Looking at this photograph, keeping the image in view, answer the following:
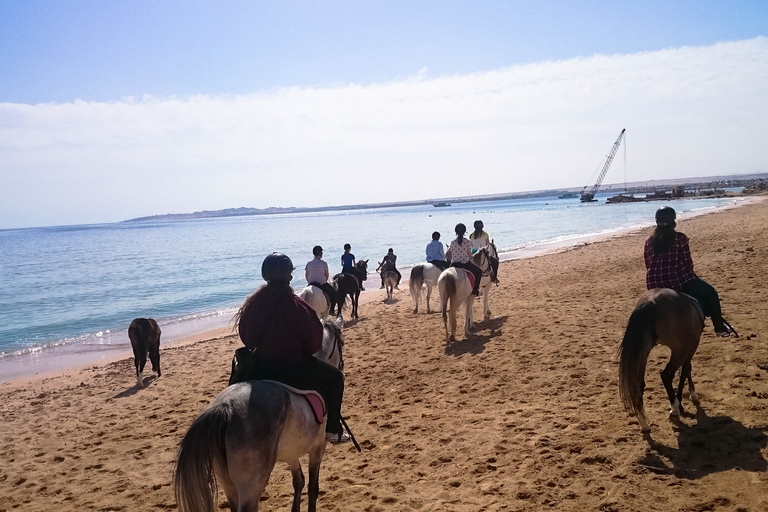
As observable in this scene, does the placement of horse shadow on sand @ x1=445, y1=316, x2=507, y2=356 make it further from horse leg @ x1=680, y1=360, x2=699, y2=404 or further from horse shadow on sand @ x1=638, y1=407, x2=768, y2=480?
horse shadow on sand @ x1=638, y1=407, x2=768, y2=480

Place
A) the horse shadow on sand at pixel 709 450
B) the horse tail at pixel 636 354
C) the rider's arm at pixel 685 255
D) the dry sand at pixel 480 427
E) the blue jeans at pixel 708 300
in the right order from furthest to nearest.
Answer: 1. the rider's arm at pixel 685 255
2. the blue jeans at pixel 708 300
3. the horse tail at pixel 636 354
4. the dry sand at pixel 480 427
5. the horse shadow on sand at pixel 709 450

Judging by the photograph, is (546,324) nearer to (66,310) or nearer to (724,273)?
(724,273)

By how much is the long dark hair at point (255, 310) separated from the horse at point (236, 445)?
0.44 meters

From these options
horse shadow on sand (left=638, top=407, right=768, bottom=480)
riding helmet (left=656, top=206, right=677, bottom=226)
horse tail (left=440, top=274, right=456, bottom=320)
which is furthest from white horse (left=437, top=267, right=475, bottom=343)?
horse shadow on sand (left=638, top=407, right=768, bottom=480)

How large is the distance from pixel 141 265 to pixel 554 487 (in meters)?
42.9

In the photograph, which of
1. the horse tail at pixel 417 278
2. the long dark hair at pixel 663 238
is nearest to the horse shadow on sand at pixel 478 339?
the horse tail at pixel 417 278

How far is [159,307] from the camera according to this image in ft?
75.3

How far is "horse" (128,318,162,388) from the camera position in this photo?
35.4 feet

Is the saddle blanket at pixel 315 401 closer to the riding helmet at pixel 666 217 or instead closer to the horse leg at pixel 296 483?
the horse leg at pixel 296 483

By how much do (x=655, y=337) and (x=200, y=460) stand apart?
455cm

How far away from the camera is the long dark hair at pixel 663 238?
5895 millimetres

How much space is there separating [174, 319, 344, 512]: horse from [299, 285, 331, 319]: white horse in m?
8.01

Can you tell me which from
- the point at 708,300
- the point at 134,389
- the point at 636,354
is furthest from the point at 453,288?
the point at 134,389

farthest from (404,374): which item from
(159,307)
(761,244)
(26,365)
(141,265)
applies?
(141,265)
